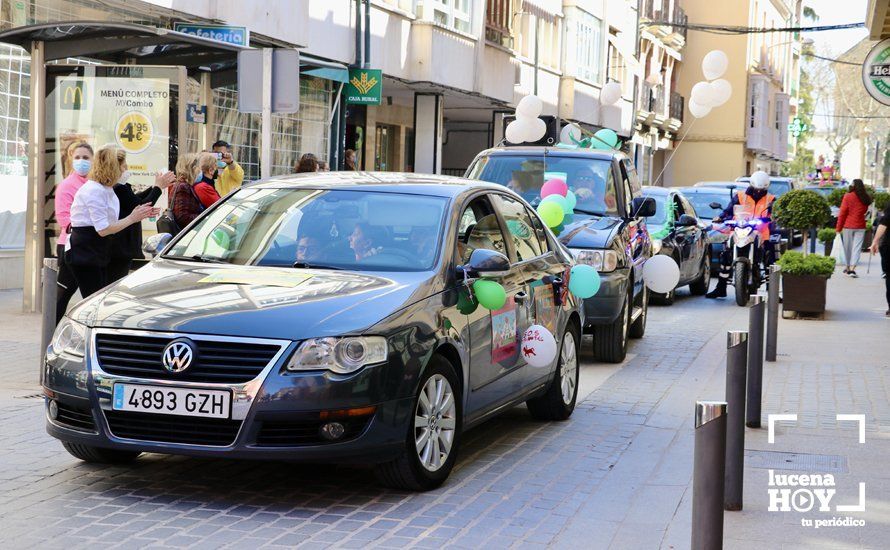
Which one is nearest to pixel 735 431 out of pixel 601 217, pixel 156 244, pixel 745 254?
pixel 156 244

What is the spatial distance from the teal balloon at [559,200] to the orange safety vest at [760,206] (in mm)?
7750

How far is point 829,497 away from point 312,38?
17.1m

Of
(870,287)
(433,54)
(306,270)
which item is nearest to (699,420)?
(306,270)

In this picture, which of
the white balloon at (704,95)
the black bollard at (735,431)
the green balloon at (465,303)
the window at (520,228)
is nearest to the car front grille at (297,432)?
the green balloon at (465,303)

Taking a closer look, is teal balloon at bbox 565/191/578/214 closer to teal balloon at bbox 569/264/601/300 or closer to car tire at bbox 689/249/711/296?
teal balloon at bbox 569/264/601/300

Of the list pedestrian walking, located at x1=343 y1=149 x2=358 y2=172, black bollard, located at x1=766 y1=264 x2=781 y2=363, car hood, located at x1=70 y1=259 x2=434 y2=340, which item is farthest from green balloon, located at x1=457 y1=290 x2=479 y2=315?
pedestrian walking, located at x1=343 y1=149 x2=358 y2=172

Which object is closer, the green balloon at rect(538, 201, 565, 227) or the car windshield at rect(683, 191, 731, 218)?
the green balloon at rect(538, 201, 565, 227)

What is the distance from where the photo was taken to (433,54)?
27.0 m

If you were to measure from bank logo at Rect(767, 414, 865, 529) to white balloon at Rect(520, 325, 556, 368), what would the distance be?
1579mm

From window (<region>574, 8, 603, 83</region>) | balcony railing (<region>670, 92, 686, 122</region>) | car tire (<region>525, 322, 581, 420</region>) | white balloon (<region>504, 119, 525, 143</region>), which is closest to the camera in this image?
car tire (<region>525, 322, 581, 420</region>)

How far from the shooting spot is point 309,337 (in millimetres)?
6105

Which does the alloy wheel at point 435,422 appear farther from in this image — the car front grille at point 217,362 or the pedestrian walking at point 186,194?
the pedestrian walking at point 186,194

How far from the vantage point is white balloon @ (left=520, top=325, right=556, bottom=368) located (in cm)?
816

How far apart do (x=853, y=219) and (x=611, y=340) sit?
1489cm
